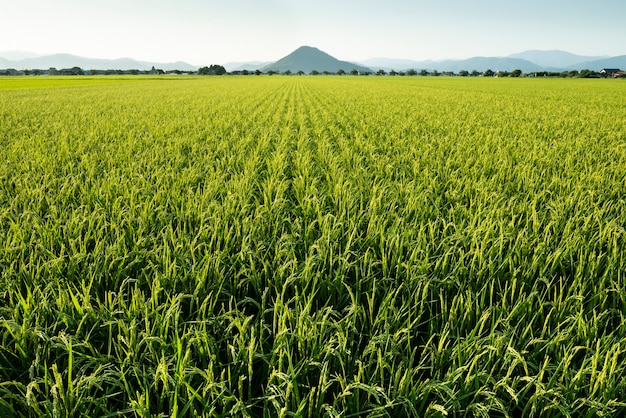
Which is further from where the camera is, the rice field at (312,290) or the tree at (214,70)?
the tree at (214,70)

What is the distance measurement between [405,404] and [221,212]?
7.57 feet

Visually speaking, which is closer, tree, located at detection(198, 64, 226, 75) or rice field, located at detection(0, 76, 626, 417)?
rice field, located at detection(0, 76, 626, 417)

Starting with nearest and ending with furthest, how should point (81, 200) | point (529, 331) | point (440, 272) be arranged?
point (529, 331), point (440, 272), point (81, 200)

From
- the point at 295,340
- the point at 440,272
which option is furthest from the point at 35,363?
the point at 440,272

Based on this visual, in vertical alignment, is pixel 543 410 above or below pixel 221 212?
below

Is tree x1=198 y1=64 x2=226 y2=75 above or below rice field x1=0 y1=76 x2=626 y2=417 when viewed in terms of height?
above

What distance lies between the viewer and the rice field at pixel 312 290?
1.51m

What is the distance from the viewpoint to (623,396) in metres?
1.56

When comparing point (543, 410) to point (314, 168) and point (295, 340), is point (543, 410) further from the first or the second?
point (314, 168)

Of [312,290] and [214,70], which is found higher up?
[214,70]

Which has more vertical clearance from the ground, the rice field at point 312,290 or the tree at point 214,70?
the tree at point 214,70

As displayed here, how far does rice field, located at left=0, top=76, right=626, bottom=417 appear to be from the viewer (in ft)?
4.94

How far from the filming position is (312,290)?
2.11m

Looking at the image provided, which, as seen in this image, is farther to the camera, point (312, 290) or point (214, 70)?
point (214, 70)
